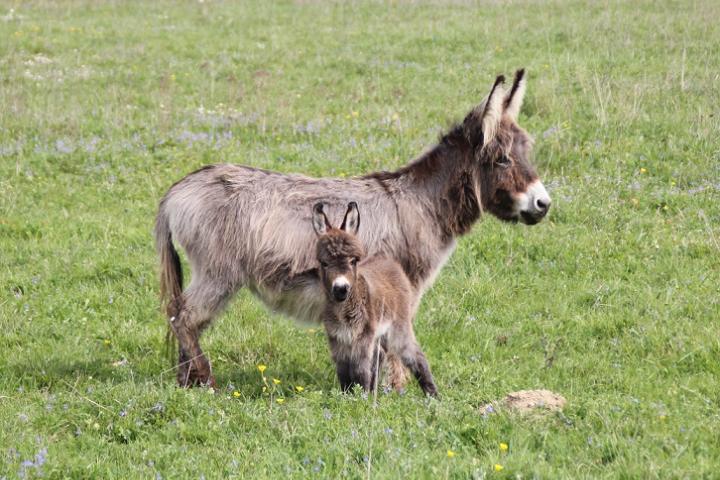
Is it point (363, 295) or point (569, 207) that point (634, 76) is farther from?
point (363, 295)

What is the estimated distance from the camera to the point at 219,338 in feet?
23.3

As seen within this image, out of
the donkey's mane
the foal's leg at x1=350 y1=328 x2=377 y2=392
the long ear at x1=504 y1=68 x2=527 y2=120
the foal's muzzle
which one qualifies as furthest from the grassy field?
the long ear at x1=504 y1=68 x2=527 y2=120

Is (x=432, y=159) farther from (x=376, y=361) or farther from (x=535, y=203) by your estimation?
(x=376, y=361)

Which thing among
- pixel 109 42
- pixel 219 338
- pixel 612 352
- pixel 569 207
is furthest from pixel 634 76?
pixel 109 42

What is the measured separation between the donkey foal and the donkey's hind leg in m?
0.82

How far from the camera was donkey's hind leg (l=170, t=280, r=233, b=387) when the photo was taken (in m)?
6.22

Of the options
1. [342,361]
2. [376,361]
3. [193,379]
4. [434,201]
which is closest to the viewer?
[342,361]

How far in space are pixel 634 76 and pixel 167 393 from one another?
397 inches

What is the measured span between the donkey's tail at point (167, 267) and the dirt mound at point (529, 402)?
235 cm

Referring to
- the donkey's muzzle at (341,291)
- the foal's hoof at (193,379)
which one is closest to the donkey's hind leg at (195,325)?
the foal's hoof at (193,379)

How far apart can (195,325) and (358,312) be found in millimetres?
1224

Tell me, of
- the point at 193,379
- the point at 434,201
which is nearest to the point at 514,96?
the point at 434,201

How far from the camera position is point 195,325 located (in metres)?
6.25

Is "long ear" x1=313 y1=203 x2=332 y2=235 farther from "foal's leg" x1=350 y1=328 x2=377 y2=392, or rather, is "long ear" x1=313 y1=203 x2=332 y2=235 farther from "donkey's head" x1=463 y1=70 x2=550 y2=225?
"donkey's head" x1=463 y1=70 x2=550 y2=225
